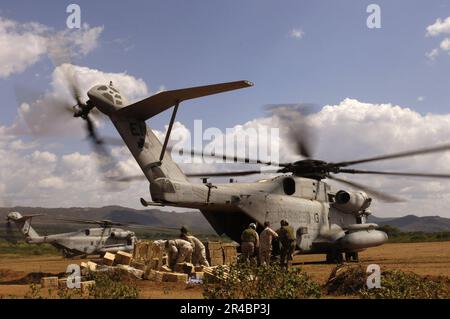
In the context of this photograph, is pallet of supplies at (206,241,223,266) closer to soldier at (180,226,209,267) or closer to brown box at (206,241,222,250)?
brown box at (206,241,222,250)

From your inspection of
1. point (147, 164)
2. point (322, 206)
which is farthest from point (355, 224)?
point (147, 164)

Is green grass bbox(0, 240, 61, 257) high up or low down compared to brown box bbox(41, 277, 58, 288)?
down

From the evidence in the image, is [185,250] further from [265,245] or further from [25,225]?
[25,225]

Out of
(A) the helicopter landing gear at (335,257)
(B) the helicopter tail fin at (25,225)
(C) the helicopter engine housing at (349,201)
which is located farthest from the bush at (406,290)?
(B) the helicopter tail fin at (25,225)

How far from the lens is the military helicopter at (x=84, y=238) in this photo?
29.3 m

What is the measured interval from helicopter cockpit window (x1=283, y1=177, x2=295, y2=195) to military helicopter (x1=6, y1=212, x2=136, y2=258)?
43.2 ft

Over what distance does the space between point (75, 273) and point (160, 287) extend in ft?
8.80

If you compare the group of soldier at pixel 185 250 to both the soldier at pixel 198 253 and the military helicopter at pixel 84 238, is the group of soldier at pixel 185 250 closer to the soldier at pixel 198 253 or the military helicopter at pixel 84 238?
the soldier at pixel 198 253

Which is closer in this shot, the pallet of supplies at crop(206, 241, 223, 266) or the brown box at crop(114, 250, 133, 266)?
the brown box at crop(114, 250, 133, 266)

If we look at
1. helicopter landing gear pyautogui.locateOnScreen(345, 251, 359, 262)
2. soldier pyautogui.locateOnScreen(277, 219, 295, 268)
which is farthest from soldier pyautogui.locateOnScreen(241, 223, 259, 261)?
helicopter landing gear pyautogui.locateOnScreen(345, 251, 359, 262)

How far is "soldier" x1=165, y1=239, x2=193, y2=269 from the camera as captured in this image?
566 inches

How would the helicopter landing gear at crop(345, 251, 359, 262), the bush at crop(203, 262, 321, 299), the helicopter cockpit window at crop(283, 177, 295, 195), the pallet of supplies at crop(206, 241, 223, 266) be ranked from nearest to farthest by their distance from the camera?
the bush at crop(203, 262, 321, 299), the pallet of supplies at crop(206, 241, 223, 266), the helicopter cockpit window at crop(283, 177, 295, 195), the helicopter landing gear at crop(345, 251, 359, 262)

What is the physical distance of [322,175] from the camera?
2078cm

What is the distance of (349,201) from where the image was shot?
70.2ft
